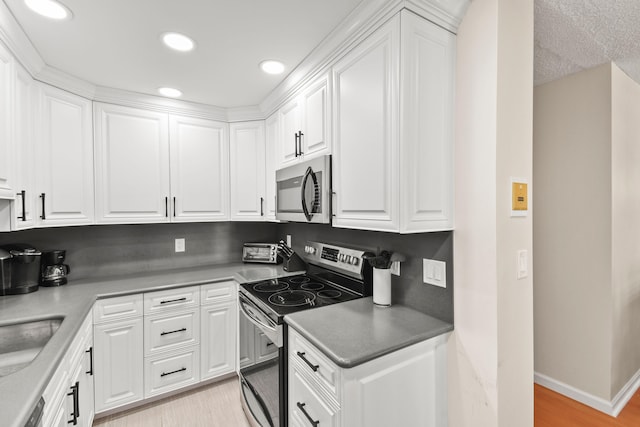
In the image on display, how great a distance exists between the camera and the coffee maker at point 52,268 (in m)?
2.09

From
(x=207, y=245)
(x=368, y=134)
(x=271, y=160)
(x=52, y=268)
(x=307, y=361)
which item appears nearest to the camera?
(x=307, y=361)

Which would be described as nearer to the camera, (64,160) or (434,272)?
(434,272)

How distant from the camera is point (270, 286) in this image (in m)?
2.10

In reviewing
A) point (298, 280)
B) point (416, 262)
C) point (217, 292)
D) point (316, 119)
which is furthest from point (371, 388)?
point (217, 292)

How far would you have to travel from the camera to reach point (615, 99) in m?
2.06

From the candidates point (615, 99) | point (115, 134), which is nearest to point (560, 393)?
point (615, 99)

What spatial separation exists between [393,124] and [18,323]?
214 cm

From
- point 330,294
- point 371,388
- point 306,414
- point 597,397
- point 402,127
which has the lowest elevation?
point 597,397

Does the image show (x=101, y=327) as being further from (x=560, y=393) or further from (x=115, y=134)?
(x=560, y=393)

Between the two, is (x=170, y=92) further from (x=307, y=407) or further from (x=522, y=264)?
(x=522, y=264)

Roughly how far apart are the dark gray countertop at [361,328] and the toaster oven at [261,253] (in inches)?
53.2

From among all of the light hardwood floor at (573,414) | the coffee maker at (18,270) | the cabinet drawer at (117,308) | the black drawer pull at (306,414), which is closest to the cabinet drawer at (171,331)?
the cabinet drawer at (117,308)

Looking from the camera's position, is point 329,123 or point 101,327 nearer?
point 329,123

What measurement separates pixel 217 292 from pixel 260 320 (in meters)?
Answer: 0.78
